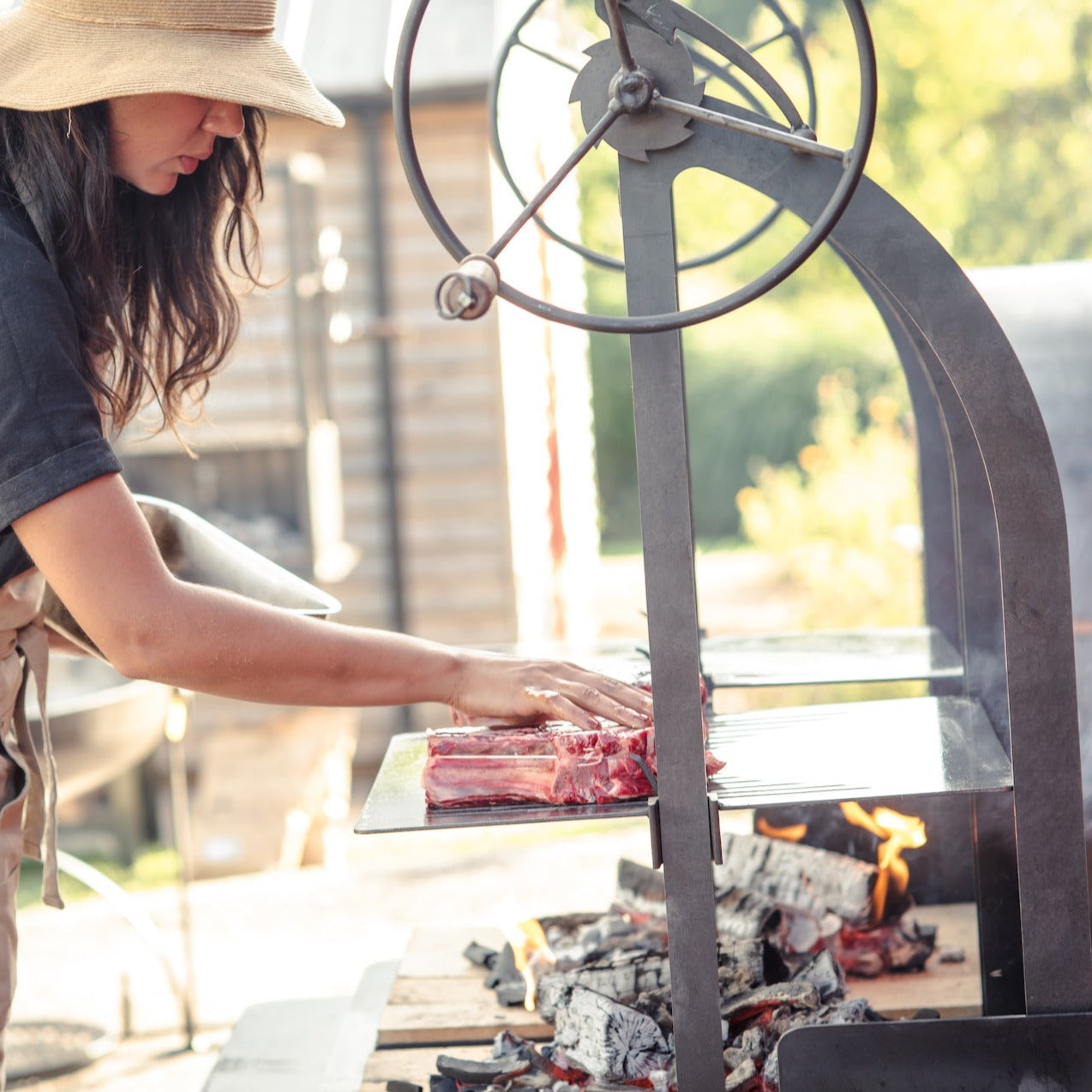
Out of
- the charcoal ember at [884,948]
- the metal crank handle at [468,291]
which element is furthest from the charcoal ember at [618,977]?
the metal crank handle at [468,291]

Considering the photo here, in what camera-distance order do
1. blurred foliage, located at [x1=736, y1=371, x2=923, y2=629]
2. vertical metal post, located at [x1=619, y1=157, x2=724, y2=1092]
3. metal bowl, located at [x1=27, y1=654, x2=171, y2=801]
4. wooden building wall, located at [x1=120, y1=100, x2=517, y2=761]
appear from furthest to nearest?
blurred foliage, located at [x1=736, y1=371, x2=923, y2=629] → wooden building wall, located at [x1=120, y1=100, x2=517, y2=761] → metal bowl, located at [x1=27, y1=654, x2=171, y2=801] → vertical metal post, located at [x1=619, y1=157, x2=724, y2=1092]

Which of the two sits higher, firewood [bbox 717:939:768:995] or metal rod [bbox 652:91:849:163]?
metal rod [bbox 652:91:849:163]

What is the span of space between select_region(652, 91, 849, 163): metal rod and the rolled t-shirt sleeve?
736 millimetres

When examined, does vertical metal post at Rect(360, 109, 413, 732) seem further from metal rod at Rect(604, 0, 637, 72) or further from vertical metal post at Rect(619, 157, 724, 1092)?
metal rod at Rect(604, 0, 637, 72)

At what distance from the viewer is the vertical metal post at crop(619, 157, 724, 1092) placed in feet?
5.19

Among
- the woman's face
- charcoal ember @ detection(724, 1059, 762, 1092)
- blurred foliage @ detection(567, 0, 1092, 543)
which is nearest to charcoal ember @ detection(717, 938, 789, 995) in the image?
charcoal ember @ detection(724, 1059, 762, 1092)

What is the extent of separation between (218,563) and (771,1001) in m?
1.06

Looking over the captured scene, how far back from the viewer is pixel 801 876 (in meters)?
2.58

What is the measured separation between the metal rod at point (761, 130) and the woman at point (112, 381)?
0.51m

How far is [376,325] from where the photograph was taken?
251 inches

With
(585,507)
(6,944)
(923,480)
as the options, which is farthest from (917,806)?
(585,507)

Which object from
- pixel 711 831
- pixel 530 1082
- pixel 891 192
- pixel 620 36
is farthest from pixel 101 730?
pixel 891 192

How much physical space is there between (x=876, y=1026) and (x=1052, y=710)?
0.44m

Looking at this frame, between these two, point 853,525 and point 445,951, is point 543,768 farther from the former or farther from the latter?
point 853,525
